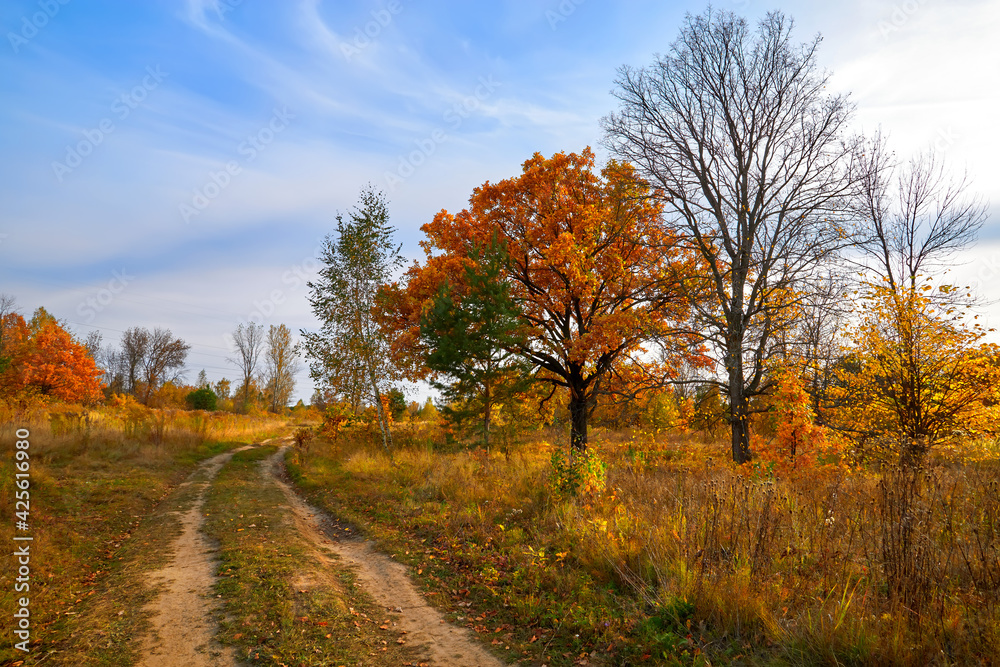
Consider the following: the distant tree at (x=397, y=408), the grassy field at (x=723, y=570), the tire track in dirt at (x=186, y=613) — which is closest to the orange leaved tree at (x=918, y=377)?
the grassy field at (x=723, y=570)

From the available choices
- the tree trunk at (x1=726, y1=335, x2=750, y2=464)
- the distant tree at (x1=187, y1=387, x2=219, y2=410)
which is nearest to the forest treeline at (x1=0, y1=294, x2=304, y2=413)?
the distant tree at (x1=187, y1=387, x2=219, y2=410)

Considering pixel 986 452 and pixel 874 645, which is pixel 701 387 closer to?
pixel 986 452

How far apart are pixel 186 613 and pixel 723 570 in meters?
6.23

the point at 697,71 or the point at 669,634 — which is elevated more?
the point at 697,71

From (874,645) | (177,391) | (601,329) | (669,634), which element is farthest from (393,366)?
(177,391)

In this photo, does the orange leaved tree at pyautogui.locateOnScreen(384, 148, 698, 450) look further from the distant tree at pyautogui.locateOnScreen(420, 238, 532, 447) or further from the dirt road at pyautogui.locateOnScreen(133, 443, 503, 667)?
the dirt road at pyautogui.locateOnScreen(133, 443, 503, 667)

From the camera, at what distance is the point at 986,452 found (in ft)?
31.3

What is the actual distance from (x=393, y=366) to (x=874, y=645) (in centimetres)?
1849

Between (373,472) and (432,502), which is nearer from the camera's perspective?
(432,502)

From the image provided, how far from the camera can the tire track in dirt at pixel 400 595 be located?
477 cm

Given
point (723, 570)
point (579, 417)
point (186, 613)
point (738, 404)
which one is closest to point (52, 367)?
point (579, 417)

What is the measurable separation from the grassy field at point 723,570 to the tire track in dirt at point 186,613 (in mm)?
2707

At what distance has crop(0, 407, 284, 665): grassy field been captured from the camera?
192 inches

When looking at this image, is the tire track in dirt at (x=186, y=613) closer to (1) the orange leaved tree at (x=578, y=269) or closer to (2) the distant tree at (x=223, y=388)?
(1) the orange leaved tree at (x=578, y=269)
